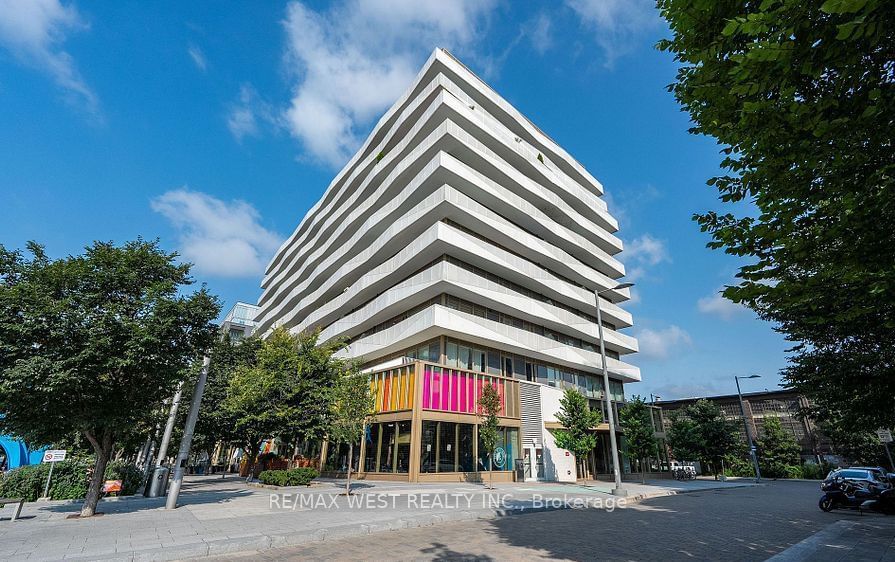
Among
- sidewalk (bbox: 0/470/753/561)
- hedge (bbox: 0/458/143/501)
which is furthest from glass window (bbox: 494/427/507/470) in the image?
hedge (bbox: 0/458/143/501)

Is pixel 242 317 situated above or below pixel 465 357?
above

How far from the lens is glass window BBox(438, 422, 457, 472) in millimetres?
26062

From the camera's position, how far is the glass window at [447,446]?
26.1 m

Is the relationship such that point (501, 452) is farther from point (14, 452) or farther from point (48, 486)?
point (14, 452)

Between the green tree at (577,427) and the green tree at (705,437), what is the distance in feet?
81.2

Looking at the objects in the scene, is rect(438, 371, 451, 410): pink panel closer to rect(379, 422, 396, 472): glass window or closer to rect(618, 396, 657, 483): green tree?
rect(379, 422, 396, 472): glass window

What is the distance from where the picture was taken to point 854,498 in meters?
15.8

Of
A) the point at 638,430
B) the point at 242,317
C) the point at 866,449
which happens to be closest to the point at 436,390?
the point at 638,430

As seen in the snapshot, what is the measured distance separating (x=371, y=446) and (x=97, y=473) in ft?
59.0

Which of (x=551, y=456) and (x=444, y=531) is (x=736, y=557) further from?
(x=551, y=456)

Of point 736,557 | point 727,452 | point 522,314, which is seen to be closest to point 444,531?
point 736,557

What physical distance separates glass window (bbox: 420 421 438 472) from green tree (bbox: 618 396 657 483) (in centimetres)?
1626

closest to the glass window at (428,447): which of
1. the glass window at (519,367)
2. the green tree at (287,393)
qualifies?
the green tree at (287,393)

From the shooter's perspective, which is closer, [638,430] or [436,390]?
[436,390]
